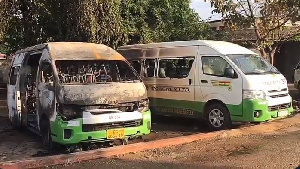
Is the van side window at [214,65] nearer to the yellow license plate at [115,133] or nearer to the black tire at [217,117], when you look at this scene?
the black tire at [217,117]

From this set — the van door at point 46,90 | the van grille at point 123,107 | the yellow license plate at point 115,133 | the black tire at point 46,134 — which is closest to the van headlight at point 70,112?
the van grille at point 123,107

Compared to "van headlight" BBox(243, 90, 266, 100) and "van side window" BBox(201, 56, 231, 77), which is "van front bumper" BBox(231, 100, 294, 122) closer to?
"van headlight" BBox(243, 90, 266, 100)

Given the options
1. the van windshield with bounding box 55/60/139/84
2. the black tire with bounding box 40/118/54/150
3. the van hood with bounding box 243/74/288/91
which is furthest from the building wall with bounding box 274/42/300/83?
the black tire with bounding box 40/118/54/150

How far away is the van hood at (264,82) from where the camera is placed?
27.7 ft

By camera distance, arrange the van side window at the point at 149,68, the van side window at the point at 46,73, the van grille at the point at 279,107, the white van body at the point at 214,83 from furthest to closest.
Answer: the van side window at the point at 149,68, the van grille at the point at 279,107, the white van body at the point at 214,83, the van side window at the point at 46,73

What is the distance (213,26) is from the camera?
2217 cm

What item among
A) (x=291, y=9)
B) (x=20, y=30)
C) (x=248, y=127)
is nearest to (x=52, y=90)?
(x=248, y=127)

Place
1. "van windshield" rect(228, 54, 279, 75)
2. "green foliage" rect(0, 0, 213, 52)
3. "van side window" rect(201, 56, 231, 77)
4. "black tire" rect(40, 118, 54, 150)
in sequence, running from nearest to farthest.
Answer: "black tire" rect(40, 118, 54, 150) < "van windshield" rect(228, 54, 279, 75) < "van side window" rect(201, 56, 231, 77) < "green foliage" rect(0, 0, 213, 52)

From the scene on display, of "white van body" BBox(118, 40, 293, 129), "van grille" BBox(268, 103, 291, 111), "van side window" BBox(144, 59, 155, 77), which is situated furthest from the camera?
"van side window" BBox(144, 59, 155, 77)

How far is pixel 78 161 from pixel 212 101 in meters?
3.91

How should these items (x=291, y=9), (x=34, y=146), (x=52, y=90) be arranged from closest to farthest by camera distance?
1. (x=52, y=90)
2. (x=34, y=146)
3. (x=291, y=9)

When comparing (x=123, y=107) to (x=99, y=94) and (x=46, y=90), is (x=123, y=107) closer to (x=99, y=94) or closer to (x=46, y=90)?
(x=99, y=94)

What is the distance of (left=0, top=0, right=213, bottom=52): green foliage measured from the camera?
1335 cm

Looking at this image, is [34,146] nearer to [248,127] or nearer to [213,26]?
[248,127]
